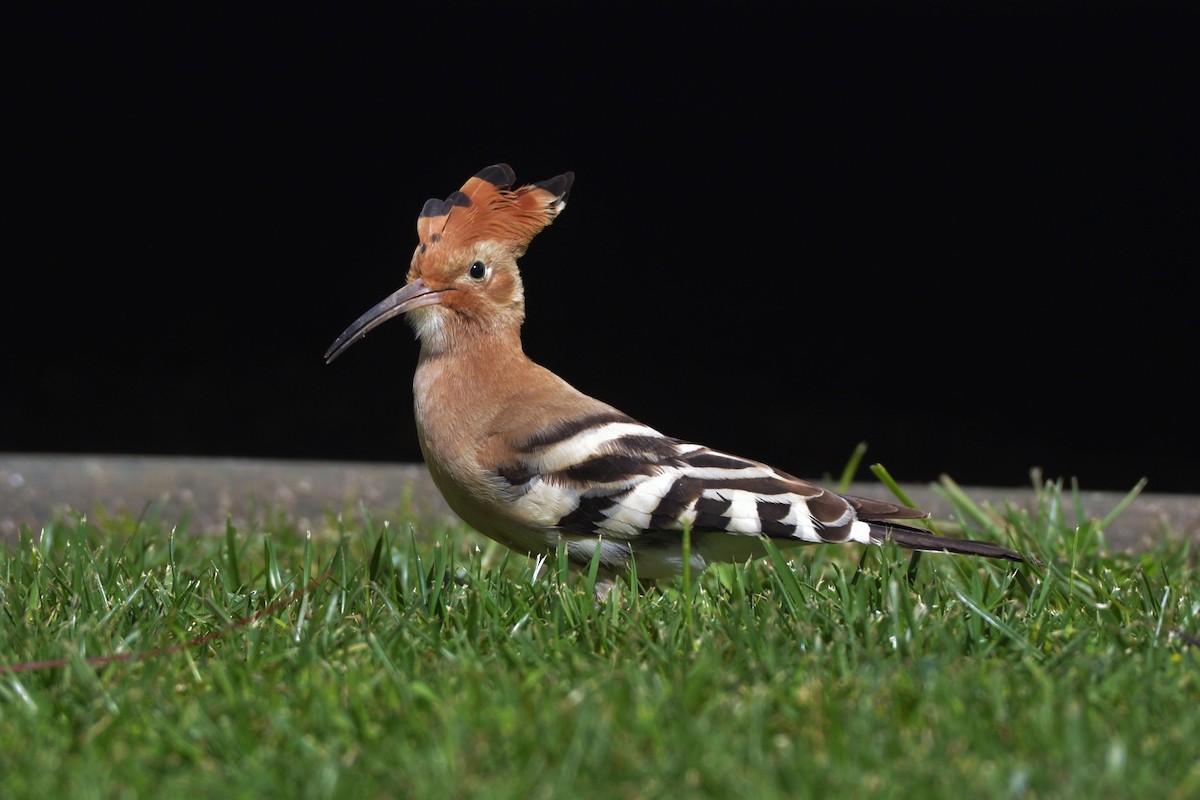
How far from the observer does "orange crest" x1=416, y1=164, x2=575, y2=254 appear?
3.09 meters

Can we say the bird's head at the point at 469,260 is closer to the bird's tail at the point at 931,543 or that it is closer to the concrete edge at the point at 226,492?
the bird's tail at the point at 931,543

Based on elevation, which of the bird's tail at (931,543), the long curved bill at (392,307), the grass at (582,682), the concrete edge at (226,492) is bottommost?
the concrete edge at (226,492)

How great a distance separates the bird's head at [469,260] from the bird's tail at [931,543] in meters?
0.93

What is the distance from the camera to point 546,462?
2.81 m

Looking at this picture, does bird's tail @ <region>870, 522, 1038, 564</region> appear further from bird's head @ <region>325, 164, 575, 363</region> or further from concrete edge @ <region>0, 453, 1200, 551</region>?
concrete edge @ <region>0, 453, 1200, 551</region>

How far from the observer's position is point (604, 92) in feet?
16.2

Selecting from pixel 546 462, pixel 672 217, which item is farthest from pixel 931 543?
pixel 672 217

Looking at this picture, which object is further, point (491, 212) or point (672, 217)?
point (672, 217)

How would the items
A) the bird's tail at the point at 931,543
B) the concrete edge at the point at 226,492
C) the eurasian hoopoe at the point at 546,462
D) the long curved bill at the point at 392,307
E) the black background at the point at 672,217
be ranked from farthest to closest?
the black background at the point at 672,217 < the concrete edge at the point at 226,492 < the long curved bill at the point at 392,307 < the eurasian hoopoe at the point at 546,462 < the bird's tail at the point at 931,543

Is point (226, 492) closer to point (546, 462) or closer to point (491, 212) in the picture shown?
point (491, 212)

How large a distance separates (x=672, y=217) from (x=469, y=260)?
209 cm

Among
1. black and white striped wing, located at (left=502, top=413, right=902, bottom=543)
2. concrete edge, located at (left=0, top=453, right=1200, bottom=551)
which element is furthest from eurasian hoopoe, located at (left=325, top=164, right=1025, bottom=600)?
concrete edge, located at (left=0, top=453, right=1200, bottom=551)

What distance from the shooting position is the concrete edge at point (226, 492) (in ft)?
14.5

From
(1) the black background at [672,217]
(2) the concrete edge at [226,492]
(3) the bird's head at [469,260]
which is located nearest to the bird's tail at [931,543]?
(3) the bird's head at [469,260]
